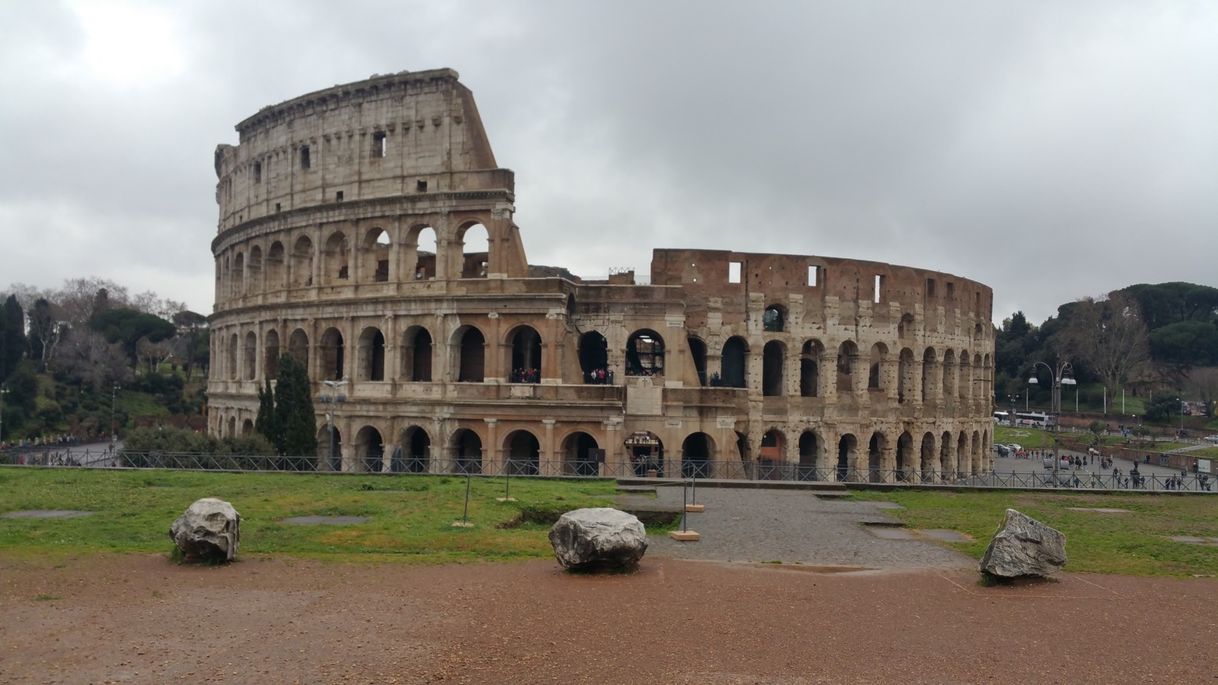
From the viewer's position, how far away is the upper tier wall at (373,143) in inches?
1471

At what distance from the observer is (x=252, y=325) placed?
143ft

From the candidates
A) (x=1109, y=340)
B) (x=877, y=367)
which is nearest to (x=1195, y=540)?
(x=877, y=367)

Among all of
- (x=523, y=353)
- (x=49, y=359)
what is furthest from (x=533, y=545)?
(x=49, y=359)

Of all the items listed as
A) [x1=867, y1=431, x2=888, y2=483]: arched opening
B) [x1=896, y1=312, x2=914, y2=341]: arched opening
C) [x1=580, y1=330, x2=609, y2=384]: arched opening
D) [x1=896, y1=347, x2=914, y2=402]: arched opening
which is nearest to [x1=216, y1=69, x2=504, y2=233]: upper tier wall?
[x1=580, y1=330, x2=609, y2=384]: arched opening

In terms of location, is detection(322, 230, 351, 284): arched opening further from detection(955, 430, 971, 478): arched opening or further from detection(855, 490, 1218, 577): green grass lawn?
detection(955, 430, 971, 478): arched opening

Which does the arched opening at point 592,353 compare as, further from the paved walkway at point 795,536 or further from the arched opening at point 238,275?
the arched opening at point 238,275

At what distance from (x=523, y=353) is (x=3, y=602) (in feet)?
93.1

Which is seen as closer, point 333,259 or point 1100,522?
point 1100,522

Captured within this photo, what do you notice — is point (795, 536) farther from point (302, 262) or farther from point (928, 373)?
point (302, 262)

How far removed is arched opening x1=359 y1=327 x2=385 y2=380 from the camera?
3931 centimetres

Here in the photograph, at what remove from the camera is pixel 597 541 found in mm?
13867

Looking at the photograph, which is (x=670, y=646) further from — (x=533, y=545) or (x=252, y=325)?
(x=252, y=325)

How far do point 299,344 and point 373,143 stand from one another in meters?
10.9

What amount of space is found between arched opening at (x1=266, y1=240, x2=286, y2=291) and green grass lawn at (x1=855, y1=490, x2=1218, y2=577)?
3103cm
